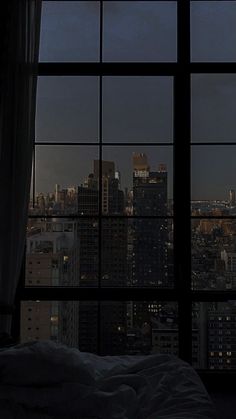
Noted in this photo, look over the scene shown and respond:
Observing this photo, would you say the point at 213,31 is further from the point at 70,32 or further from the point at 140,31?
the point at 70,32

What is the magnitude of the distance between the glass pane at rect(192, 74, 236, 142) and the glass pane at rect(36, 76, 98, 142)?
2.41ft

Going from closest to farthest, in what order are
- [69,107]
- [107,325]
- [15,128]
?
[15,128] → [107,325] → [69,107]

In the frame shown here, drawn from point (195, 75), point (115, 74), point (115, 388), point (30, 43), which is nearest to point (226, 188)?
point (195, 75)

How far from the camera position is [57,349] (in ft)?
5.68

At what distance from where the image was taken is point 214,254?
3381mm

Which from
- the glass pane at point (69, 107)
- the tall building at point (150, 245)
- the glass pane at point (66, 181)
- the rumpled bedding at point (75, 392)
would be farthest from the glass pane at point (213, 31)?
the rumpled bedding at point (75, 392)

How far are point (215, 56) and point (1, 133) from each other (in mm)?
1607

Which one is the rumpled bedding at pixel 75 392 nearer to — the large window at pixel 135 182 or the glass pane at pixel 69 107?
the large window at pixel 135 182

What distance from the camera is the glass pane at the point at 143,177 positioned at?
3396 millimetres

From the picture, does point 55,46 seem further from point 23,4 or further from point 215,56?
point 215,56

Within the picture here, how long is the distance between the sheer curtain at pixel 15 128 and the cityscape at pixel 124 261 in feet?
0.96

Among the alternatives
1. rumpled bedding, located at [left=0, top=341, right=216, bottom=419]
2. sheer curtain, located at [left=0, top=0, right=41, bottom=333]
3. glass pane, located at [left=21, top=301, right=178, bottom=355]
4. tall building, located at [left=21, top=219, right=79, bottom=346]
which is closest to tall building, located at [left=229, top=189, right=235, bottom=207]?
glass pane, located at [left=21, top=301, right=178, bottom=355]

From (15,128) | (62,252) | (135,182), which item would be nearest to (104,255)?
(62,252)

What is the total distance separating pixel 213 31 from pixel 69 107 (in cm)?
117
